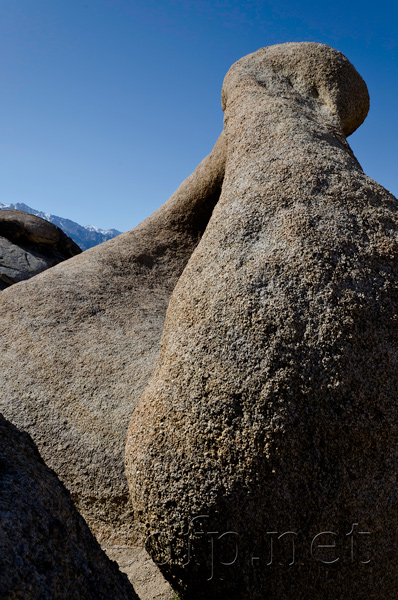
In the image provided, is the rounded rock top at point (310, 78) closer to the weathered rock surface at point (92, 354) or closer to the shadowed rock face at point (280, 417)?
the weathered rock surface at point (92, 354)

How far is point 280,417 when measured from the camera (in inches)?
69.0

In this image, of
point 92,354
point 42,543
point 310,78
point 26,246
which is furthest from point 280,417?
point 26,246

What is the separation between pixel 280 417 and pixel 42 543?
93 cm

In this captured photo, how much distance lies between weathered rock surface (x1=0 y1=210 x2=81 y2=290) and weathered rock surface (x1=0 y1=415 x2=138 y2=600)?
6.18 meters

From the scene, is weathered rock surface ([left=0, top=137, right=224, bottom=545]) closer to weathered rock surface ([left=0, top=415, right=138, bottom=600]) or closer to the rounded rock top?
the rounded rock top

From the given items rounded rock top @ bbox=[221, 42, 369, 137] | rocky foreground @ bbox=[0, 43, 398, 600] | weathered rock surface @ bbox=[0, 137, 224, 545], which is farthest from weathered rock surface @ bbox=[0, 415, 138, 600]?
rounded rock top @ bbox=[221, 42, 369, 137]

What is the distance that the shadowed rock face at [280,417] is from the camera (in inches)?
67.7

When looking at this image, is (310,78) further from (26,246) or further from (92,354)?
(26,246)

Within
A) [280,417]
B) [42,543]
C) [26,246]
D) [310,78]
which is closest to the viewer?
[42,543]

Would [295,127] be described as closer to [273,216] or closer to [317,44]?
[273,216]

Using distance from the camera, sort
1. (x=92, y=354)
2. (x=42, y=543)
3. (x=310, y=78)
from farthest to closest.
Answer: (x=310, y=78)
(x=92, y=354)
(x=42, y=543)

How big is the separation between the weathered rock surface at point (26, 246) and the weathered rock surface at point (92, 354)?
359 centimetres

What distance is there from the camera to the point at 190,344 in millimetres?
1978

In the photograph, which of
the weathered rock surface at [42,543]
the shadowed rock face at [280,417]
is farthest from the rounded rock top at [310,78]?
the weathered rock surface at [42,543]
